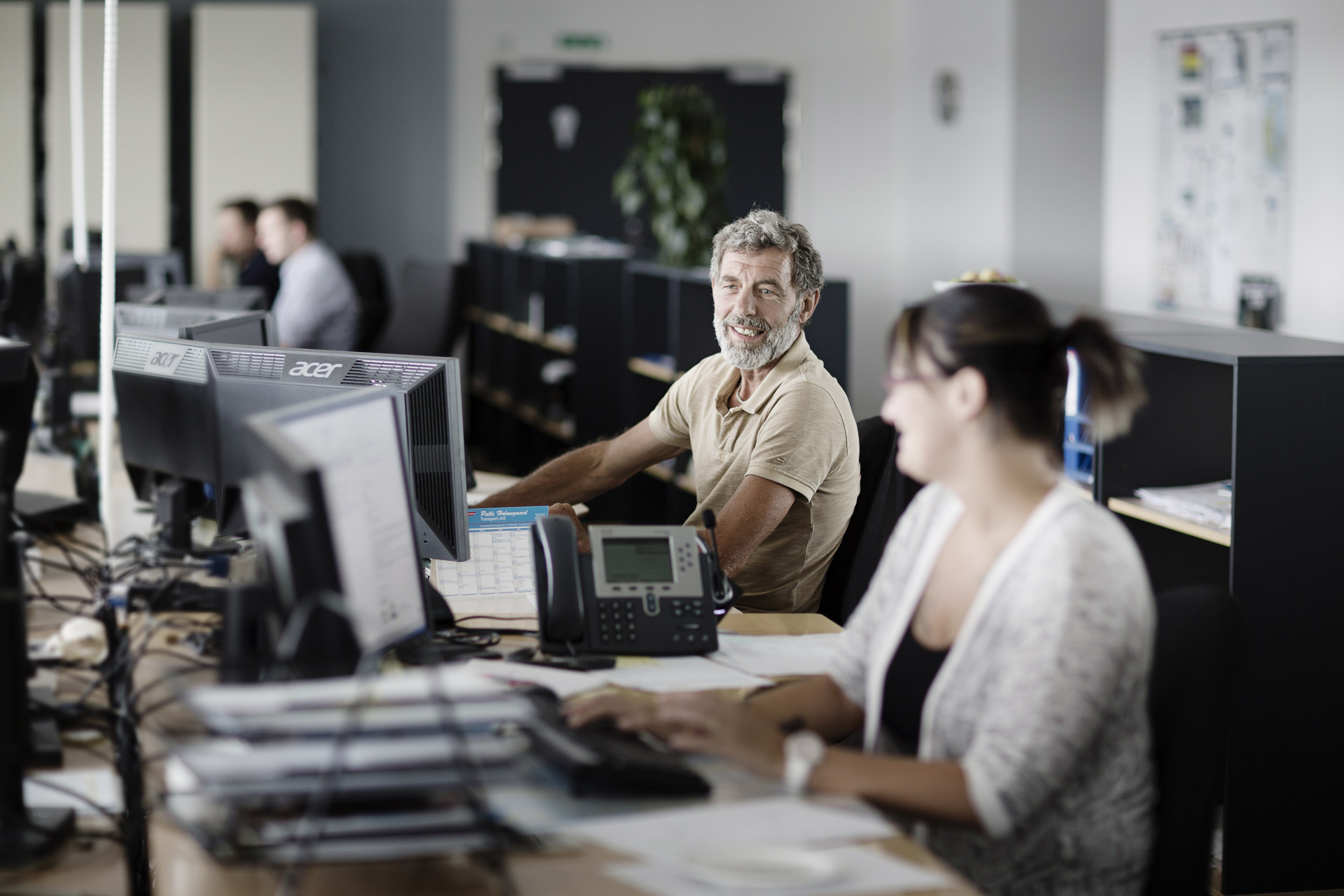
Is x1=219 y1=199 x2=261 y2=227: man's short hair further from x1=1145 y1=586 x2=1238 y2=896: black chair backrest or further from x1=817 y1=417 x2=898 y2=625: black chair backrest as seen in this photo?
x1=1145 y1=586 x2=1238 y2=896: black chair backrest

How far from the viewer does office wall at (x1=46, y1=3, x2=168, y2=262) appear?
7.48 meters

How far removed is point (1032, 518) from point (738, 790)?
0.42 metres

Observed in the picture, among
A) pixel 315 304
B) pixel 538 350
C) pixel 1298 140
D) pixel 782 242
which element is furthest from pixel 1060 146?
pixel 782 242

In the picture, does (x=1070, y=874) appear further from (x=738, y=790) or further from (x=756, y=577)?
(x=756, y=577)

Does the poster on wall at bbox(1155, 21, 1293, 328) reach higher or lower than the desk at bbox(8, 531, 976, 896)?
higher

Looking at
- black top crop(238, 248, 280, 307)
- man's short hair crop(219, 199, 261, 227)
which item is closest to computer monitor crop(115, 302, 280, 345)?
black top crop(238, 248, 280, 307)

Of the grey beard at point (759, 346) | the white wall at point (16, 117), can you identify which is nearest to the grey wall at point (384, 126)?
the white wall at point (16, 117)

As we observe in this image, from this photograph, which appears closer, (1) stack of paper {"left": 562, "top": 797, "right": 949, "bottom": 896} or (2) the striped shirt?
(1) stack of paper {"left": 562, "top": 797, "right": 949, "bottom": 896}

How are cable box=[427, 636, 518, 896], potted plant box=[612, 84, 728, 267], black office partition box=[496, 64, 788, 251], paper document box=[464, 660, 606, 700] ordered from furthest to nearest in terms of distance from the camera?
black office partition box=[496, 64, 788, 251] < potted plant box=[612, 84, 728, 267] < paper document box=[464, 660, 606, 700] < cable box=[427, 636, 518, 896]

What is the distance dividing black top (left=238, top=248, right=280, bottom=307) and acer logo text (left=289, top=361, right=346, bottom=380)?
4.61 m

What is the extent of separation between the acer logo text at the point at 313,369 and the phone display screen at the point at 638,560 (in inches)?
25.8

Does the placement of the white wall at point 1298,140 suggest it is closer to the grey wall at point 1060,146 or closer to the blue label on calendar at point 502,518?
the grey wall at point 1060,146

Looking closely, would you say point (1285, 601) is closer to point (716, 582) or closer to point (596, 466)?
point (716, 582)

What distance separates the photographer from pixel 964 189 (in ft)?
25.8
